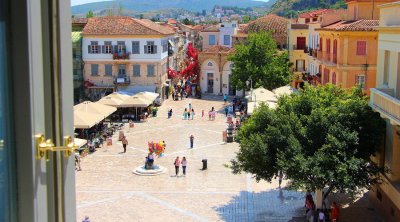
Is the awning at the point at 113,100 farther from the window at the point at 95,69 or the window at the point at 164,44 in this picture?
the window at the point at 164,44

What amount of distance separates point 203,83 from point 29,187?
187ft

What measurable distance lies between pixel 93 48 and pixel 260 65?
1472 centimetres

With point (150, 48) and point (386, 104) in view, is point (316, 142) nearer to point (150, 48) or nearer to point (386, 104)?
point (386, 104)

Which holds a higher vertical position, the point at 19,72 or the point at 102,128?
the point at 19,72

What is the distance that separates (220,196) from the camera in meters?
23.2

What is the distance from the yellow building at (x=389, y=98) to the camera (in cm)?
1731

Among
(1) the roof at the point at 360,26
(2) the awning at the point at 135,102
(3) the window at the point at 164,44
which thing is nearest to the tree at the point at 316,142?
(1) the roof at the point at 360,26

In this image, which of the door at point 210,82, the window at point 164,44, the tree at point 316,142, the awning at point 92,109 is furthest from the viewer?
the door at point 210,82

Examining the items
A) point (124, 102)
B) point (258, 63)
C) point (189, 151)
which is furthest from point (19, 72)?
point (258, 63)

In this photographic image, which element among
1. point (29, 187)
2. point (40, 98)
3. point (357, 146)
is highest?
point (40, 98)

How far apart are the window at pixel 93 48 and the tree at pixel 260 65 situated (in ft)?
38.5

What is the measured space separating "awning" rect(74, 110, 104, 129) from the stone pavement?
1.67m

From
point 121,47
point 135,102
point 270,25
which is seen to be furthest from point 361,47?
point 270,25

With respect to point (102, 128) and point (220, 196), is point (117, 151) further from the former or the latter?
point (220, 196)
